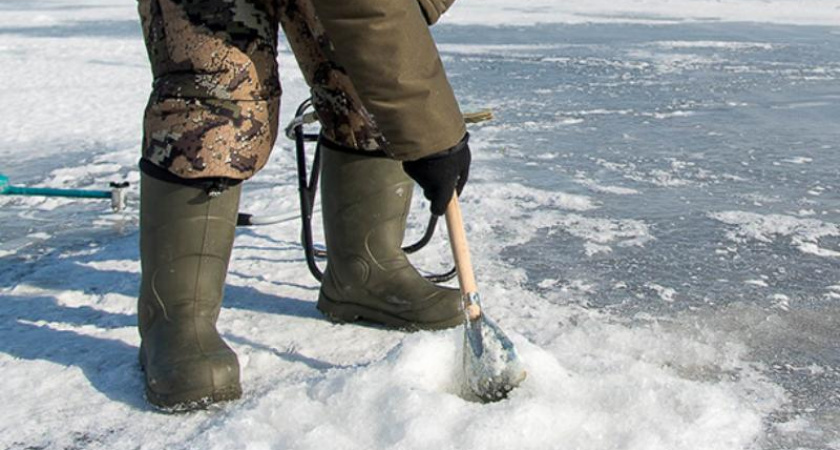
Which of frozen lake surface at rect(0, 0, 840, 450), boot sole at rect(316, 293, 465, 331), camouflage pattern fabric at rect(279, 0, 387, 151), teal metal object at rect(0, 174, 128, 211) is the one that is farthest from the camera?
Result: teal metal object at rect(0, 174, 128, 211)

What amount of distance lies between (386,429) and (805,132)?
141 inches

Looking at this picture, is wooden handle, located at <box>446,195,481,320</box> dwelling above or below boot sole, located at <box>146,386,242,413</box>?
above

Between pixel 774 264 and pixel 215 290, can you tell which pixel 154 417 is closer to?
pixel 215 290

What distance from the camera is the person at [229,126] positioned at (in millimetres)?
1704

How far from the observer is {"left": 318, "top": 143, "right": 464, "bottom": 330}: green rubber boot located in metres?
2.20

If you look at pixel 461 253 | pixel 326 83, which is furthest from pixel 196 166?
pixel 461 253

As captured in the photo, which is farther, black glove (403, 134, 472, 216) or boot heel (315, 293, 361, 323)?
boot heel (315, 293, 361, 323)

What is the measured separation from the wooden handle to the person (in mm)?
42

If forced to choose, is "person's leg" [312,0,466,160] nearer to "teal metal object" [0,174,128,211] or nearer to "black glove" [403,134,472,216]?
"black glove" [403,134,472,216]

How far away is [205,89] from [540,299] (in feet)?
3.08

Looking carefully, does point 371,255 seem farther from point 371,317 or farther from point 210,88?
point 210,88

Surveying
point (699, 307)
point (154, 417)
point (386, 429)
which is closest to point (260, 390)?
point (154, 417)

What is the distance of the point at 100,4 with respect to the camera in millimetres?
15484

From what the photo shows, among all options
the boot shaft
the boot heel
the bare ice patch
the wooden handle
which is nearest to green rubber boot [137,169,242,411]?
the boot shaft
